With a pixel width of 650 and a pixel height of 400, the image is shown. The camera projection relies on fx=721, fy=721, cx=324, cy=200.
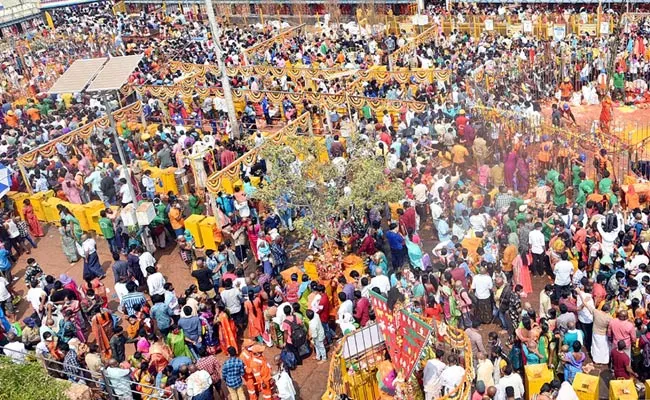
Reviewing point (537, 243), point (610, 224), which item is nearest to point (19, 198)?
point (537, 243)

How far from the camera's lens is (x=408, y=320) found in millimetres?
9461

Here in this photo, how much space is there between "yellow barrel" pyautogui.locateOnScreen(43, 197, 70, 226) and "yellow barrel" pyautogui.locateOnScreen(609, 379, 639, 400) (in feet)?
43.3

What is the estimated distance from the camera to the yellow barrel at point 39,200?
58.1ft

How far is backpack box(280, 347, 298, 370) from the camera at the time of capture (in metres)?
11.1

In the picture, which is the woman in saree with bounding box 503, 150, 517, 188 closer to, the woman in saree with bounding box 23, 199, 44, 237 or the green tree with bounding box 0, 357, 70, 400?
the green tree with bounding box 0, 357, 70, 400

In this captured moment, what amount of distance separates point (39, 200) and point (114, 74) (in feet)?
16.2

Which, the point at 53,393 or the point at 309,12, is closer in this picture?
the point at 53,393

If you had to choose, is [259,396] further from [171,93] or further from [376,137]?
[171,93]

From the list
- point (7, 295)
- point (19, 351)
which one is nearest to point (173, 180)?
point (7, 295)

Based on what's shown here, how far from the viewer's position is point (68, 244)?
1559 centimetres

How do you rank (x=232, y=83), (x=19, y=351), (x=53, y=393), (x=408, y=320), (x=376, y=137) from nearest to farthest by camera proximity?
(x=53, y=393), (x=408, y=320), (x=19, y=351), (x=376, y=137), (x=232, y=83)

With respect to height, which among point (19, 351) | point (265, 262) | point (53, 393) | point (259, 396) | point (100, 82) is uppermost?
point (100, 82)

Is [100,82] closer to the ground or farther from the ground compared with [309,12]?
farther from the ground

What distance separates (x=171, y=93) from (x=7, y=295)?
10648 mm
